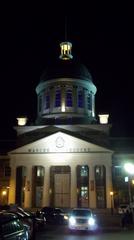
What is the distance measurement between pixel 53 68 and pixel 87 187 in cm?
2145

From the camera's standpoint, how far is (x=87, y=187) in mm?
53531

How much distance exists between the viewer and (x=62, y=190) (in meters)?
54.0

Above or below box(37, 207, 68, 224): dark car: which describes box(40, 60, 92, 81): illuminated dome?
above

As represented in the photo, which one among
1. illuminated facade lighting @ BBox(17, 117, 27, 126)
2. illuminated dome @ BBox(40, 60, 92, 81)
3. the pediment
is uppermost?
illuminated dome @ BBox(40, 60, 92, 81)

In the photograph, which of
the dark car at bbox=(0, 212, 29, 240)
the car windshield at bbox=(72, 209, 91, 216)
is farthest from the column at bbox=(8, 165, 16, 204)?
the dark car at bbox=(0, 212, 29, 240)

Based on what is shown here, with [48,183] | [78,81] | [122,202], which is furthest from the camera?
[78,81]

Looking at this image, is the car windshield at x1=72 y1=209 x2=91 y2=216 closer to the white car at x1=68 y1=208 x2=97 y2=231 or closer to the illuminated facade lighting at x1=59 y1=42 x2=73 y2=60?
the white car at x1=68 y1=208 x2=97 y2=231

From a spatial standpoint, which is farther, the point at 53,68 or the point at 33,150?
the point at 53,68

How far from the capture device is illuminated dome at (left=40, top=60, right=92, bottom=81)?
206 feet

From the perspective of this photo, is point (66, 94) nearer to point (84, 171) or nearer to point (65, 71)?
point (65, 71)

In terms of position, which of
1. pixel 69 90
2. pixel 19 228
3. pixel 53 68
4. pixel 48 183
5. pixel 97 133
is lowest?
pixel 19 228

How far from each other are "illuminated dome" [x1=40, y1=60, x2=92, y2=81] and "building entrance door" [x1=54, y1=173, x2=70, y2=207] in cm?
1702

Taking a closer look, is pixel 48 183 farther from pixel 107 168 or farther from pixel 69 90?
pixel 69 90

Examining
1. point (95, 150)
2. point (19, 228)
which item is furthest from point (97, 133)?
point (19, 228)
